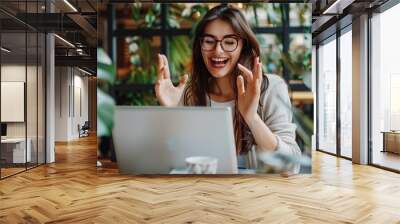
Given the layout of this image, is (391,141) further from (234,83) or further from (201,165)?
(201,165)

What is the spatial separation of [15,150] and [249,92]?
401 centimetres

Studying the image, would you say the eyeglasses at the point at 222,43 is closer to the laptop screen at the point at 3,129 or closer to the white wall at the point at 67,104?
the laptop screen at the point at 3,129

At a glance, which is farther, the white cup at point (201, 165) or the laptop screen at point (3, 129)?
the laptop screen at point (3, 129)

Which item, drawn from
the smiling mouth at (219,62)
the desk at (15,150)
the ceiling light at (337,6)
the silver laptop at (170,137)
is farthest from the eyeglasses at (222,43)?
the desk at (15,150)

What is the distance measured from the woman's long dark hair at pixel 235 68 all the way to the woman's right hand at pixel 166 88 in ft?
0.36

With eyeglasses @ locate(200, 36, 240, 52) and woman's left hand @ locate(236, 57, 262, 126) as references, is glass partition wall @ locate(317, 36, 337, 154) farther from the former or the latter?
eyeglasses @ locate(200, 36, 240, 52)

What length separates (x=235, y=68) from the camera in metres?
5.83

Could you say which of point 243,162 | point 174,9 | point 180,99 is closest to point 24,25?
point 174,9

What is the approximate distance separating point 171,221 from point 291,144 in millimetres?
2866

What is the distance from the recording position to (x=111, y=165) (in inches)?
236

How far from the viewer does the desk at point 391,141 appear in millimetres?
6757

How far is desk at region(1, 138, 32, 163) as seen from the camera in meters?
6.07

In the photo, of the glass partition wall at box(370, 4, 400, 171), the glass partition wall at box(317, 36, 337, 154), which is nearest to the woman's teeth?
the glass partition wall at box(370, 4, 400, 171)

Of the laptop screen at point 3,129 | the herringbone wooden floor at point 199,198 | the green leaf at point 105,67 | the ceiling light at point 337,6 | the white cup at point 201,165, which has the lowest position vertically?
the herringbone wooden floor at point 199,198
